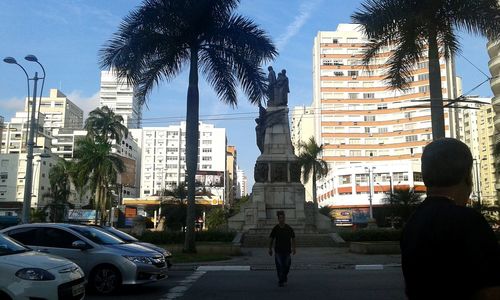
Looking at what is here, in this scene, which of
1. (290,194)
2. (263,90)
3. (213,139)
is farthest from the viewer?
(213,139)

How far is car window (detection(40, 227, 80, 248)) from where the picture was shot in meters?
10.9

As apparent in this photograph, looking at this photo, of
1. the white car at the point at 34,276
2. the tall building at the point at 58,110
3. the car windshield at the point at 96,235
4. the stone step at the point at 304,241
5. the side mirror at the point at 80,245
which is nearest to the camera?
the white car at the point at 34,276

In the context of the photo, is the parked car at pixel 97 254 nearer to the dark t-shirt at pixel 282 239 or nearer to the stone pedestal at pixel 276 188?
the dark t-shirt at pixel 282 239

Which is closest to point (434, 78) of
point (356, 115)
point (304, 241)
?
point (304, 241)

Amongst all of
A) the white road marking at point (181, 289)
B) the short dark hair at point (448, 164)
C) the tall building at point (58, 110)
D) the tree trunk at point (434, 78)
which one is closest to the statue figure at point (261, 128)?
the tree trunk at point (434, 78)

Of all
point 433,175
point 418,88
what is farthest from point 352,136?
point 433,175

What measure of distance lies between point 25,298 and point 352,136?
322 ft

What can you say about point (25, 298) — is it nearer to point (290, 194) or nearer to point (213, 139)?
point (290, 194)

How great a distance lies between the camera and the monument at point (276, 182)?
1362 inches

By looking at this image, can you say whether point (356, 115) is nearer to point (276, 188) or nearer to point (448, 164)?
point (276, 188)

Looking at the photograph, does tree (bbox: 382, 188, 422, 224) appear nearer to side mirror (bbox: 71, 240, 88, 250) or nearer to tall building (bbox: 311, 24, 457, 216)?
side mirror (bbox: 71, 240, 88, 250)

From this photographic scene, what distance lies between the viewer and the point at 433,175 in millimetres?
2518

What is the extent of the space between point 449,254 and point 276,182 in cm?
3332

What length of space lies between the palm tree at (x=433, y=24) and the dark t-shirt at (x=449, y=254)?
48.8 ft
